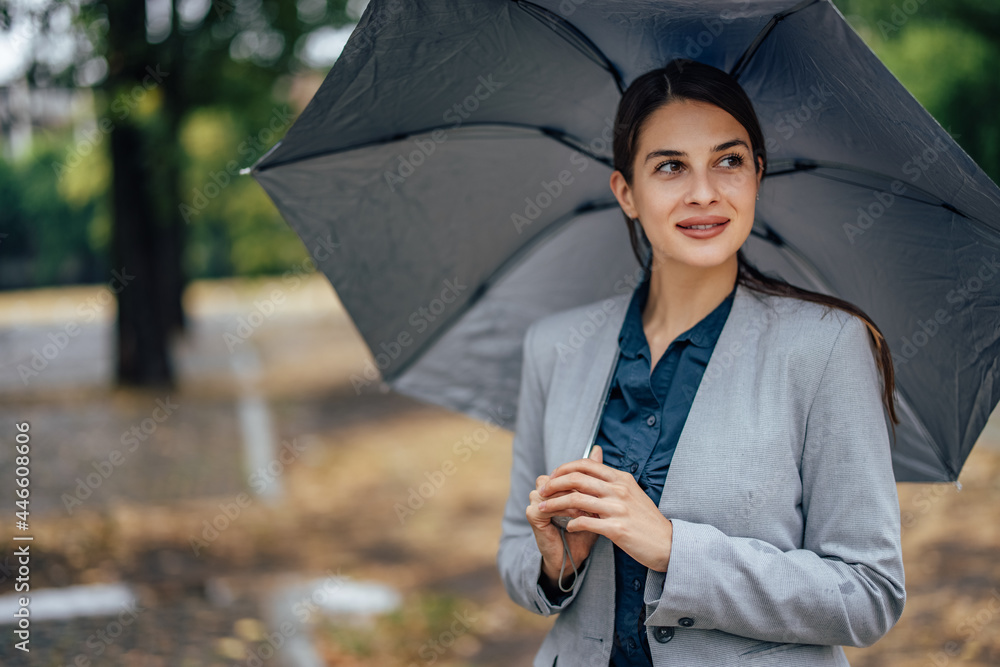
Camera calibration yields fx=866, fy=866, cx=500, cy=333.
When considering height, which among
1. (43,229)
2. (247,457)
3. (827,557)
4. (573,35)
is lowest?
(43,229)

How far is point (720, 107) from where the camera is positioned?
2.10 meters

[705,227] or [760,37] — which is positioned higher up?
[760,37]

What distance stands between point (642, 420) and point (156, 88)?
9.08 m

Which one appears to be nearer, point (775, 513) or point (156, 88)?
point (775, 513)

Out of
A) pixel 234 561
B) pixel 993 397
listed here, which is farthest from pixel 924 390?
pixel 234 561

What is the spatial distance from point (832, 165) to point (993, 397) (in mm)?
757

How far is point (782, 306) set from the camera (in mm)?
2088

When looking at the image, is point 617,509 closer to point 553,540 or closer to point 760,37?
point 553,540

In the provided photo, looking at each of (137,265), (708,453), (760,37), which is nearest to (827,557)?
(708,453)

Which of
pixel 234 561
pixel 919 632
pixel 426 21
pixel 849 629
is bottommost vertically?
pixel 234 561

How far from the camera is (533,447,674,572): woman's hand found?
1875 mm

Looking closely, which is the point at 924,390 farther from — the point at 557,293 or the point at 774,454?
the point at 557,293

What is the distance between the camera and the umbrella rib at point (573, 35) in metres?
2.29

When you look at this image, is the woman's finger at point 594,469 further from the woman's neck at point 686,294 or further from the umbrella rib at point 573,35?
the umbrella rib at point 573,35
